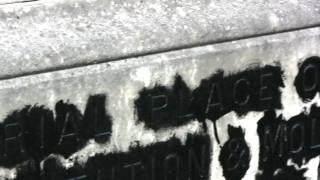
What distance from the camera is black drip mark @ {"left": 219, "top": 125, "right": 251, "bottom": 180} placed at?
132 inches

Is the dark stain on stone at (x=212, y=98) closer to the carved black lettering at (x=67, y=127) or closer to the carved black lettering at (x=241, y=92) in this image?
the carved black lettering at (x=241, y=92)

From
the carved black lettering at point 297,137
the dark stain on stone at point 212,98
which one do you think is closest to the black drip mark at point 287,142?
the carved black lettering at point 297,137

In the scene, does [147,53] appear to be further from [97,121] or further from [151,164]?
[151,164]

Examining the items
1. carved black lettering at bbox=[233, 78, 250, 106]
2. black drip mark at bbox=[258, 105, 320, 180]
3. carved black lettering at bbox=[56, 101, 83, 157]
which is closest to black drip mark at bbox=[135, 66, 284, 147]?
carved black lettering at bbox=[233, 78, 250, 106]

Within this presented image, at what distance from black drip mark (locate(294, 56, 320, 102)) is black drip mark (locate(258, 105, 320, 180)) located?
9 centimetres

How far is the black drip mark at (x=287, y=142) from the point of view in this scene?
11.4ft

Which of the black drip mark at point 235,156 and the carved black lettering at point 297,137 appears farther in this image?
the carved black lettering at point 297,137

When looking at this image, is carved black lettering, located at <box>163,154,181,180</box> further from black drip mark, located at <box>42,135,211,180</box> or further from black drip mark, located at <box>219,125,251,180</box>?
black drip mark, located at <box>219,125,251,180</box>

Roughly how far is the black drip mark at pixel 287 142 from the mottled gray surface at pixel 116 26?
466 mm

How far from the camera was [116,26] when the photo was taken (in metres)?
2.93

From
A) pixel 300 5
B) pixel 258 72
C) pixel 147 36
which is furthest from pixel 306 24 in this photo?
pixel 147 36

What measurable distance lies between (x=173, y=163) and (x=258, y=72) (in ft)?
1.92

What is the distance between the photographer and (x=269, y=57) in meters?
3.36

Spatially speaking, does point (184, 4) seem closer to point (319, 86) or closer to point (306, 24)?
point (306, 24)
